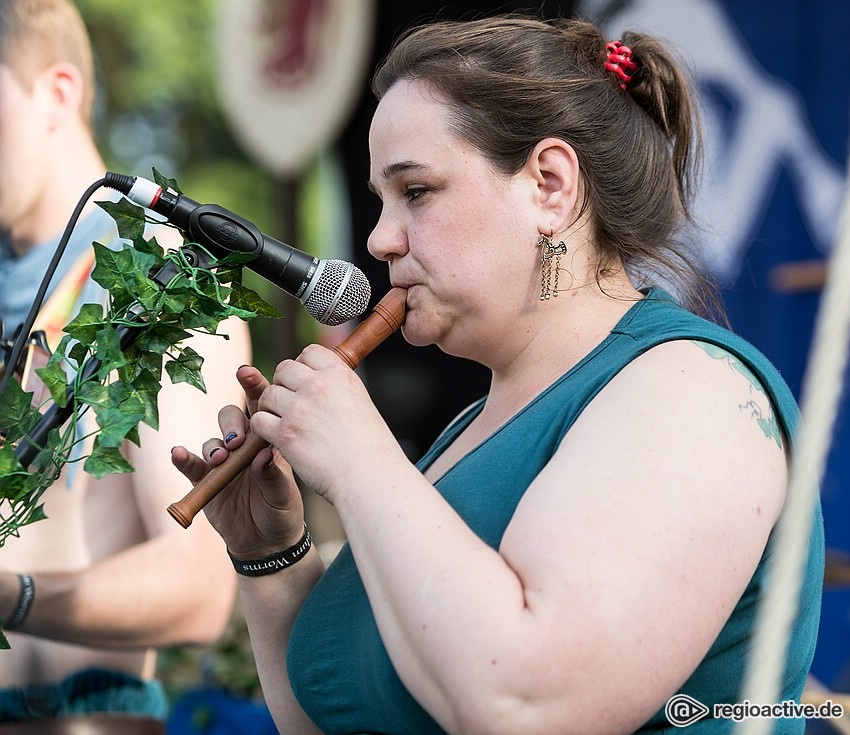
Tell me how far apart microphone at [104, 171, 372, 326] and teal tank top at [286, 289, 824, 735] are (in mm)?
303

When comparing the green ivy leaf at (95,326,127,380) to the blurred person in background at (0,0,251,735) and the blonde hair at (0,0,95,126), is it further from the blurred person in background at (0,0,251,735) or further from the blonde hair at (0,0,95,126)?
the blonde hair at (0,0,95,126)

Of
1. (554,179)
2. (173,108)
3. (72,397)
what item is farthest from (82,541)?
(173,108)

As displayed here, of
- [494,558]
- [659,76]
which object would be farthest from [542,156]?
[494,558]

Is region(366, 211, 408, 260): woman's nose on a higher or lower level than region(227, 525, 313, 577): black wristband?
higher

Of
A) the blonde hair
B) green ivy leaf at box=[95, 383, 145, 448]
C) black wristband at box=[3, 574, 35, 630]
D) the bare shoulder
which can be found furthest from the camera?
the blonde hair

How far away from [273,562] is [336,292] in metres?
0.48

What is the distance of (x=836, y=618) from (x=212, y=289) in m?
2.89

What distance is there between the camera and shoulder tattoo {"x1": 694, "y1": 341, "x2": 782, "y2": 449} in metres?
1.23

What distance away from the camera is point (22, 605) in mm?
1885

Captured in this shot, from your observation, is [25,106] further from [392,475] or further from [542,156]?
[392,475]

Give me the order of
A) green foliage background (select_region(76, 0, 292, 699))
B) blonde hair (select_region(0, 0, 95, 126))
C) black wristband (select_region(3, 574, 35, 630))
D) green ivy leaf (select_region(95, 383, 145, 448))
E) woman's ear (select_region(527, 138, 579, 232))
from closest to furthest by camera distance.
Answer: green ivy leaf (select_region(95, 383, 145, 448)), woman's ear (select_region(527, 138, 579, 232)), black wristband (select_region(3, 574, 35, 630)), blonde hair (select_region(0, 0, 95, 126)), green foliage background (select_region(76, 0, 292, 699))

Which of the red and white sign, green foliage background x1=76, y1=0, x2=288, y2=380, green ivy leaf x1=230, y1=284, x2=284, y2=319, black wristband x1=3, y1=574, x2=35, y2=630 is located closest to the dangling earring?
green ivy leaf x1=230, y1=284, x2=284, y2=319

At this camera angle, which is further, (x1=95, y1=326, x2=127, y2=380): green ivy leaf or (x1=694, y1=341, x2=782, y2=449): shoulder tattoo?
(x1=95, y1=326, x2=127, y2=380): green ivy leaf

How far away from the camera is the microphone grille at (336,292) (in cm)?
151
